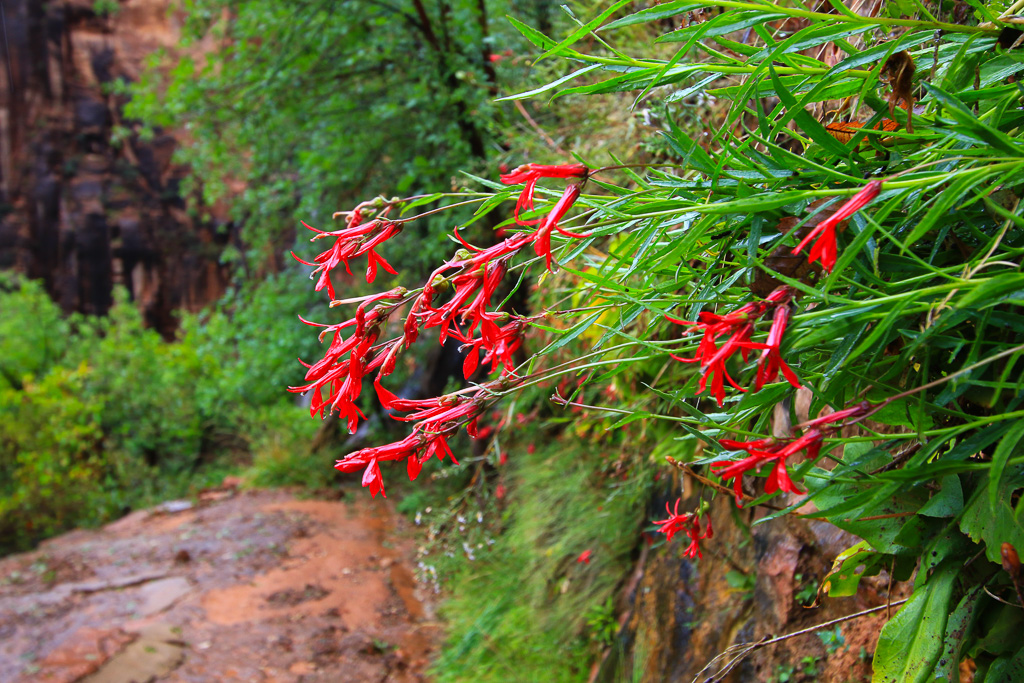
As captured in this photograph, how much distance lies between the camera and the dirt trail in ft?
10.3

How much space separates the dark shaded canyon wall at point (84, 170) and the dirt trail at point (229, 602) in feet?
32.0

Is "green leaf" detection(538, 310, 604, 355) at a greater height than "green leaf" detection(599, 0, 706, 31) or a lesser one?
lesser

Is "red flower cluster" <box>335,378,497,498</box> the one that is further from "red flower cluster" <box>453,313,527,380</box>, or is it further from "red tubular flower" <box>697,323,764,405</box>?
"red tubular flower" <box>697,323,764,405</box>

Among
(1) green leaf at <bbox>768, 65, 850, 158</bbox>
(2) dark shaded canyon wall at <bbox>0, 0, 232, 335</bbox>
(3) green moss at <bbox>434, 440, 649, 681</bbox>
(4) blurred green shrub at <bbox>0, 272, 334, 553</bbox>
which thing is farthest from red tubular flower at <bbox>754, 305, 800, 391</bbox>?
(2) dark shaded canyon wall at <bbox>0, 0, 232, 335</bbox>

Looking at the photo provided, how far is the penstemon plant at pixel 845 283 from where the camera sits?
525mm

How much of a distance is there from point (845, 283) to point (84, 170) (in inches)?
641

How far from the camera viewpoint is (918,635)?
2.36 ft

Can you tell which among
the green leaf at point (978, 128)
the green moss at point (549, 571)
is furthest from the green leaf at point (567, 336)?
the green moss at point (549, 571)

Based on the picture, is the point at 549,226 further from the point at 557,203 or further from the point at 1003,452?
the point at 1003,452

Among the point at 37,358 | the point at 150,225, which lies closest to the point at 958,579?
the point at 37,358

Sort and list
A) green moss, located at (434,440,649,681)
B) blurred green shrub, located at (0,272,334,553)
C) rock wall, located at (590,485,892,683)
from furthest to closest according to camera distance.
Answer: blurred green shrub, located at (0,272,334,553) → green moss, located at (434,440,649,681) → rock wall, located at (590,485,892,683)

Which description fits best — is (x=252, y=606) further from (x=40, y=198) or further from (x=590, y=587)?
(x=40, y=198)

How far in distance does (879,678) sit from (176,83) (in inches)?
190

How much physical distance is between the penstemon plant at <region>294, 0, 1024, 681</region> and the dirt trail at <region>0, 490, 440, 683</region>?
9.87ft
